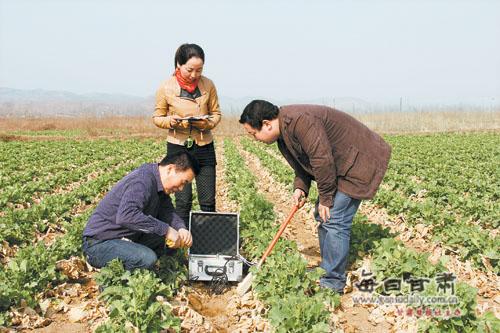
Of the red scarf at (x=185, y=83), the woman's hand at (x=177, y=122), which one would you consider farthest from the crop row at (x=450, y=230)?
the red scarf at (x=185, y=83)

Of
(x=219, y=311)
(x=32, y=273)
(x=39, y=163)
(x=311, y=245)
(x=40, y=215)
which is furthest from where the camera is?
(x=39, y=163)

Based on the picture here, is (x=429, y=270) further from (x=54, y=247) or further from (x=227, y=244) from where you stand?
(x=54, y=247)

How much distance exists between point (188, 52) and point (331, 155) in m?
1.97

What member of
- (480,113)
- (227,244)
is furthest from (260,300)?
(480,113)

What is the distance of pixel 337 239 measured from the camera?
14.9ft

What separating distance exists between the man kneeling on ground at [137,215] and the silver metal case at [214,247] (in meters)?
0.40

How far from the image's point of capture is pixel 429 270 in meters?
4.31

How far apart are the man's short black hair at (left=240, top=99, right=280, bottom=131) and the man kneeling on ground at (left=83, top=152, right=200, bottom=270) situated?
25.6 inches

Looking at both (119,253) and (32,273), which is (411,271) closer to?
(119,253)

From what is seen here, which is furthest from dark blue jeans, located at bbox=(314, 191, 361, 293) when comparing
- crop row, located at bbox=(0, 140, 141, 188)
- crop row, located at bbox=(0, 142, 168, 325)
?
crop row, located at bbox=(0, 140, 141, 188)

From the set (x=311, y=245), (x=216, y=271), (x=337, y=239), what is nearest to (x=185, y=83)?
(x=216, y=271)

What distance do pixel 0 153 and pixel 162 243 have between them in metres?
16.3

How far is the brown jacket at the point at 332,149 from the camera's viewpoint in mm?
4094

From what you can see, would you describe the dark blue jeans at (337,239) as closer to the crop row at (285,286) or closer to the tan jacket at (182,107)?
the crop row at (285,286)
